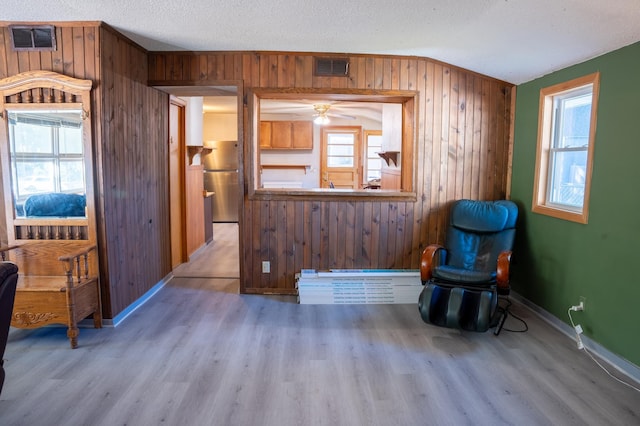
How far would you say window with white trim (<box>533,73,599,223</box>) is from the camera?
10.3ft

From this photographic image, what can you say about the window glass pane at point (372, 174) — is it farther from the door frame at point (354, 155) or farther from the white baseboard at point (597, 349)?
the white baseboard at point (597, 349)

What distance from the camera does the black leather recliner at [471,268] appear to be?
3215mm

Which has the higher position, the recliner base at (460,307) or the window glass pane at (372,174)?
the window glass pane at (372,174)

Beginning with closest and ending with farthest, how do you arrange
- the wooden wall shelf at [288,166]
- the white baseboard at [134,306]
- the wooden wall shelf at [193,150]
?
the white baseboard at [134,306] → the wooden wall shelf at [193,150] → the wooden wall shelf at [288,166]

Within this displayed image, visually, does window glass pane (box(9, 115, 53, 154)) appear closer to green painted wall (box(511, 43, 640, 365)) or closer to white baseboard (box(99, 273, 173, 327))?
white baseboard (box(99, 273, 173, 327))

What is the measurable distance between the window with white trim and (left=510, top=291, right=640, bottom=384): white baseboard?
0.86 m

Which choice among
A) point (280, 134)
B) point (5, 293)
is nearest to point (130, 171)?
point (5, 293)

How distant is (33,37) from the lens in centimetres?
312

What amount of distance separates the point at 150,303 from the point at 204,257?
184cm

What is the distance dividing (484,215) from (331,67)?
79.3 inches

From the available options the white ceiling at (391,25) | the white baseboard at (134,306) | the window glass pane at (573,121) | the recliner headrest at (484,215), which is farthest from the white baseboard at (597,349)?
the white baseboard at (134,306)

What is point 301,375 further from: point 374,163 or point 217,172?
point 374,163

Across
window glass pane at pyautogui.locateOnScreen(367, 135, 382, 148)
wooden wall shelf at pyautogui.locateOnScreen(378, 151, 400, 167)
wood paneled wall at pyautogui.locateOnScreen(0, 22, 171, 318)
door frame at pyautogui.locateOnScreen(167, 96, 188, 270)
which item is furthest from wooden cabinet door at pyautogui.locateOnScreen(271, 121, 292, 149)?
wood paneled wall at pyautogui.locateOnScreen(0, 22, 171, 318)

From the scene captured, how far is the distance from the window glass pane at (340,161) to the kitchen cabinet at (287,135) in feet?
2.03
